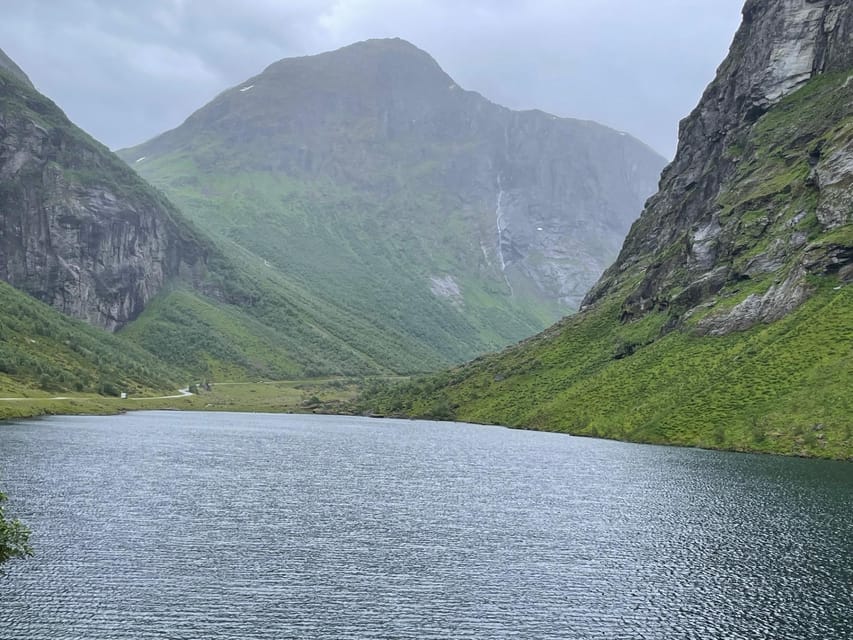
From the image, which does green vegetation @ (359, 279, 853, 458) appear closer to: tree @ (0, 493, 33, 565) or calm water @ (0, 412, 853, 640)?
calm water @ (0, 412, 853, 640)

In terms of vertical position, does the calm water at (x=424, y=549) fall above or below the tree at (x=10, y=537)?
below

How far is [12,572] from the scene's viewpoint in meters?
56.8

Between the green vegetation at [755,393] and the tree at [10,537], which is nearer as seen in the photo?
the tree at [10,537]

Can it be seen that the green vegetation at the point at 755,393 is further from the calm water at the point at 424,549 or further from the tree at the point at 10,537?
the tree at the point at 10,537

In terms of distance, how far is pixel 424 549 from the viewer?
227 ft

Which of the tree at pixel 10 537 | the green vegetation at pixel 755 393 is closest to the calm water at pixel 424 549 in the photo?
the tree at pixel 10 537

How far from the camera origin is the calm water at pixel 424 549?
164 ft

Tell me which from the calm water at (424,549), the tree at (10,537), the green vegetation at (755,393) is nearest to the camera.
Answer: the tree at (10,537)

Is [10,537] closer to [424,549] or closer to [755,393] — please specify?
[424,549]

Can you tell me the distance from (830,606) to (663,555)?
679 inches

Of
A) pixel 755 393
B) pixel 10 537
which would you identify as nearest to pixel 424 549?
pixel 10 537

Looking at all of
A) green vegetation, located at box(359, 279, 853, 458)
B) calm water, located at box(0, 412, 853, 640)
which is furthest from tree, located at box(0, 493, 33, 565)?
green vegetation, located at box(359, 279, 853, 458)

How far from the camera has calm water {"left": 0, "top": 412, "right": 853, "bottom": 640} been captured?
49938 millimetres

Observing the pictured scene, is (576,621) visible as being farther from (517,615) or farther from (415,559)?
(415,559)
